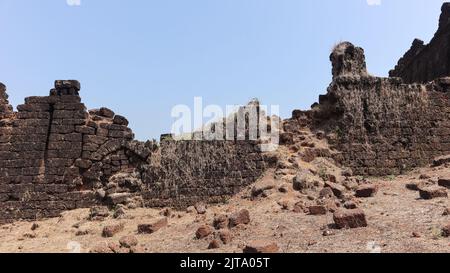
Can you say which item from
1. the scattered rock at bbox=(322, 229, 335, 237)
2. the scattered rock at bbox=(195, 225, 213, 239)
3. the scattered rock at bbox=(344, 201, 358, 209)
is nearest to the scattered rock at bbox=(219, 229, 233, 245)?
the scattered rock at bbox=(195, 225, 213, 239)

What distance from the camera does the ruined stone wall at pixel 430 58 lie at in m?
17.0

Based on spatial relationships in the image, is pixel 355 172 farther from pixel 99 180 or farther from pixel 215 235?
pixel 99 180

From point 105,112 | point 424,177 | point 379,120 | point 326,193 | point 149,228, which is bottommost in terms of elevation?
point 149,228

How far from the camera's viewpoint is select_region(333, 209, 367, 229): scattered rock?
6.62 metres

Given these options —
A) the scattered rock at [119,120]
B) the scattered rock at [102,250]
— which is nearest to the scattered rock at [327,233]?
the scattered rock at [102,250]

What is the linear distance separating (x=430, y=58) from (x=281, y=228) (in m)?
13.8

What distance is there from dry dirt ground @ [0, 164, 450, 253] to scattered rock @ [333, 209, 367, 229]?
0.39 ft

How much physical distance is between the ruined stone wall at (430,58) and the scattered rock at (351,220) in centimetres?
1203

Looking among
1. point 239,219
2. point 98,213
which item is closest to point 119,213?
point 98,213

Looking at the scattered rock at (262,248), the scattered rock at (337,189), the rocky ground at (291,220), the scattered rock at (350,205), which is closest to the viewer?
the scattered rock at (262,248)

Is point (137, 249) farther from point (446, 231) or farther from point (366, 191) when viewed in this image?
point (366, 191)

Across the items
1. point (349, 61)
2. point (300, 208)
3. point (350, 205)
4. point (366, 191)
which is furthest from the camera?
point (349, 61)

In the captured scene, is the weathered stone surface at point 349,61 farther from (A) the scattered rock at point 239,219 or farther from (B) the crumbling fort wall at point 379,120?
(A) the scattered rock at point 239,219

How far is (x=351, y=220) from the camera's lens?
21.8 feet
